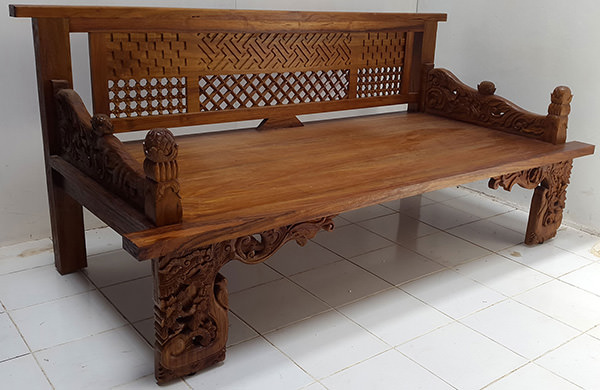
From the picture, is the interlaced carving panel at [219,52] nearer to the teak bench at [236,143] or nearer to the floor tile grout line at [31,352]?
the teak bench at [236,143]

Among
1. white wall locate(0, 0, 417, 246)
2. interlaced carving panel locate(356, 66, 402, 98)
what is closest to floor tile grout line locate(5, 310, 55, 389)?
white wall locate(0, 0, 417, 246)

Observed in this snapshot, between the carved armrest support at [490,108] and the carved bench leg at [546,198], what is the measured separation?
0.17 m

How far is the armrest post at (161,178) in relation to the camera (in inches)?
70.6

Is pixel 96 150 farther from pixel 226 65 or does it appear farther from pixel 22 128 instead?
pixel 22 128

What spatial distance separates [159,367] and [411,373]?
0.86 m

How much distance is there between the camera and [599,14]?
3279mm

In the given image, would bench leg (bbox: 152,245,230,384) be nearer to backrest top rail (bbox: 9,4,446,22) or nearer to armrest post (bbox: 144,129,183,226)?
armrest post (bbox: 144,129,183,226)

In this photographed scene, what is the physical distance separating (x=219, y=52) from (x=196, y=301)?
133 cm

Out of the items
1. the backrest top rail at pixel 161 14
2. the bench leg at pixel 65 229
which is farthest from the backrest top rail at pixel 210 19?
the bench leg at pixel 65 229

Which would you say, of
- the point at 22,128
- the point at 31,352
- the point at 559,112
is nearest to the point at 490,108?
the point at 559,112

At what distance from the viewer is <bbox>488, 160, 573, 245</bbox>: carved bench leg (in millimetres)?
3016

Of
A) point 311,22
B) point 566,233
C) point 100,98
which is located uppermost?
point 311,22

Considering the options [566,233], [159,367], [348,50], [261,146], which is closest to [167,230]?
[159,367]

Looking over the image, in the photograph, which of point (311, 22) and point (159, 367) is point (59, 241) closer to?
point (159, 367)
